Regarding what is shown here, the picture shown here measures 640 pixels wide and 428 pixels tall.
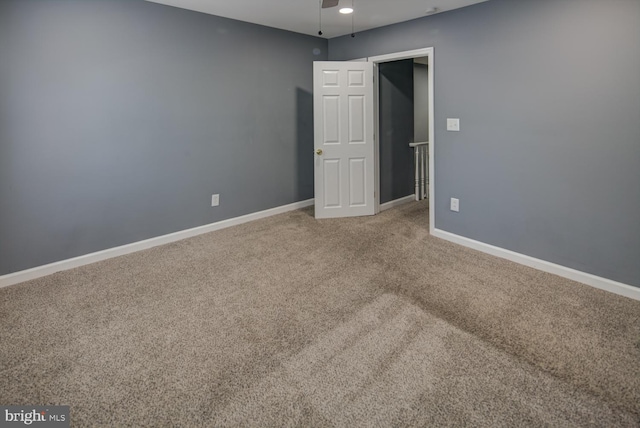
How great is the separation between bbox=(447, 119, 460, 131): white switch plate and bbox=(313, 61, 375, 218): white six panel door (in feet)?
3.65

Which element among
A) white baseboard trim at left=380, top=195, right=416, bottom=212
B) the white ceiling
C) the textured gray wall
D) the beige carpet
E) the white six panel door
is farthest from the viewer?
white baseboard trim at left=380, top=195, right=416, bottom=212

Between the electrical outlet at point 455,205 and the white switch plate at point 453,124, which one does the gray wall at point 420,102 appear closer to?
the white switch plate at point 453,124

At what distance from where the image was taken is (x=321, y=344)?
2080 mm

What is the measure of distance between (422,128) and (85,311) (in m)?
5.32

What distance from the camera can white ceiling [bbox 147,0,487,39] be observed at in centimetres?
339

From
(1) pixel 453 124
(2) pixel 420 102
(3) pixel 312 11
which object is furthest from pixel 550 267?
(2) pixel 420 102

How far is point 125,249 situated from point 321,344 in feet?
7.94

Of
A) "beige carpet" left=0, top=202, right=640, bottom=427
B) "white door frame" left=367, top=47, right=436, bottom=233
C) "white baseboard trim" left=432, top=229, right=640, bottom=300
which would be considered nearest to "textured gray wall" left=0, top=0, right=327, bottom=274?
"beige carpet" left=0, top=202, right=640, bottom=427

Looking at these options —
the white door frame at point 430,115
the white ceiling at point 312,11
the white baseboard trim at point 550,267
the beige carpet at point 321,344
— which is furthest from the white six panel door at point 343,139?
the beige carpet at point 321,344

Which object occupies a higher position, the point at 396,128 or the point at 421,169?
the point at 396,128

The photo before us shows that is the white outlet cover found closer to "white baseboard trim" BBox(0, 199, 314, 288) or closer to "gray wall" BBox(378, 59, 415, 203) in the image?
"gray wall" BBox(378, 59, 415, 203)

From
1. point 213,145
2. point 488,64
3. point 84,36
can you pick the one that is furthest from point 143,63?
point 488,64

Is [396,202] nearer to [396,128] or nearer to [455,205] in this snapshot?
[396,128]

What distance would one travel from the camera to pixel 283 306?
2.52m
